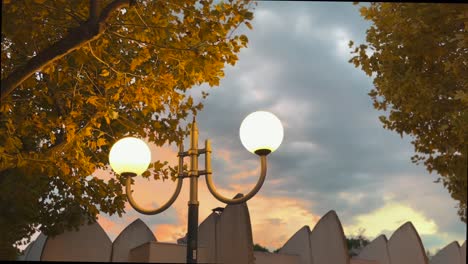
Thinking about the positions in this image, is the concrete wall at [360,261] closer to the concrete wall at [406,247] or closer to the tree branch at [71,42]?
the concrete wall at [406,247]

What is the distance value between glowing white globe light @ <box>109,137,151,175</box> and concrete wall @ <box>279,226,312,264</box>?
1451 centimetres

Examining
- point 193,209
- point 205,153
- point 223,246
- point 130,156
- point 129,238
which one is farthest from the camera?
point 129,238

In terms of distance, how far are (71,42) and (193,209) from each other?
2.54 m

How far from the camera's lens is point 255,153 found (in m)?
6.75

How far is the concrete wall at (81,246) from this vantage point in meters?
15.9

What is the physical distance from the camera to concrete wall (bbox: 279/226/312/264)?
20422 millimetres

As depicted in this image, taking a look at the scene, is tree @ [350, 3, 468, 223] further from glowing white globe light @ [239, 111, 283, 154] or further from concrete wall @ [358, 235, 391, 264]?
concrete wall @ [358, 235, 391, 264]

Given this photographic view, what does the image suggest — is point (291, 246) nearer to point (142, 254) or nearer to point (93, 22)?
point (142, 254)

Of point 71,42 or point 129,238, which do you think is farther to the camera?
point 129,238

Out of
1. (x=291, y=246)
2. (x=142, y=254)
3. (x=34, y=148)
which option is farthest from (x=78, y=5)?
(x=291, y=246)

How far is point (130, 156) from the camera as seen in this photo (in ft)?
22.2

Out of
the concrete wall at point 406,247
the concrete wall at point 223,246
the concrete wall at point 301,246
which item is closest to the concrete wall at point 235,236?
the concrete wall at point 223,246

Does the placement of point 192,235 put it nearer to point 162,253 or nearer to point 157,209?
point 157,209

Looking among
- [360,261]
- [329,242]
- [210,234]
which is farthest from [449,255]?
[210,234]
